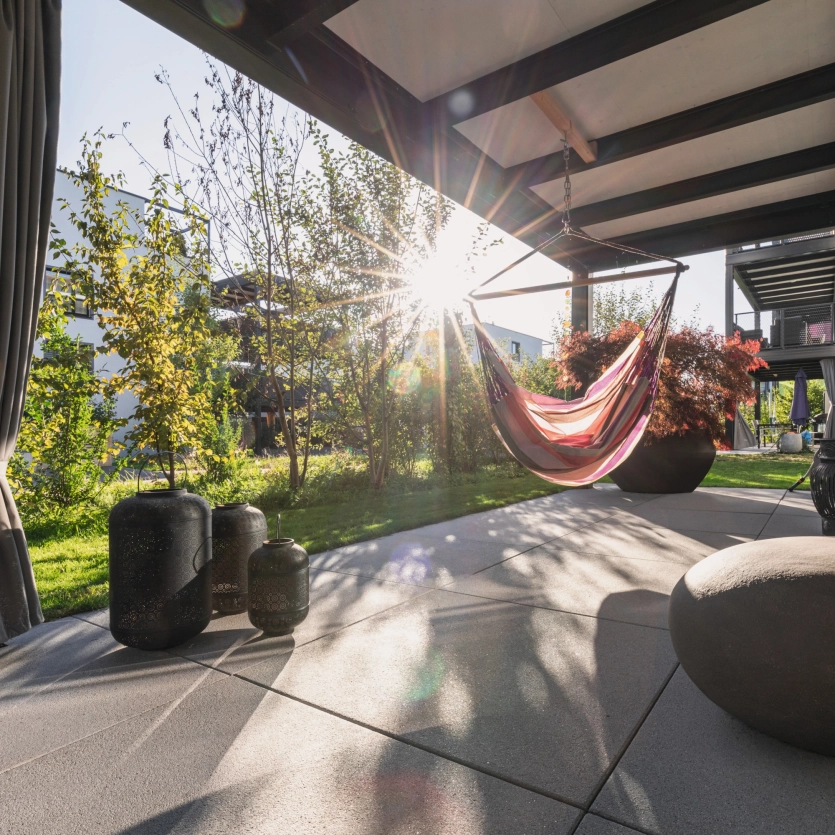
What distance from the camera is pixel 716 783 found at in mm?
1202

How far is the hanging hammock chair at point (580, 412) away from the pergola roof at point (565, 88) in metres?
0.67

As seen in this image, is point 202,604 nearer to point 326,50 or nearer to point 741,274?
point 326,50

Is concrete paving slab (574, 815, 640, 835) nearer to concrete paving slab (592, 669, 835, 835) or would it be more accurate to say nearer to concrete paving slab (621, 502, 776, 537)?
concrete paving slab (592, 669, 835, 835)

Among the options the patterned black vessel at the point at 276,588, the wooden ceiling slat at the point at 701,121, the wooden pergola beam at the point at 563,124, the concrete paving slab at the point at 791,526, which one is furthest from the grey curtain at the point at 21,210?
the concrete paving slab at the point at 791,526

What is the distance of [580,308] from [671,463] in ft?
5.92

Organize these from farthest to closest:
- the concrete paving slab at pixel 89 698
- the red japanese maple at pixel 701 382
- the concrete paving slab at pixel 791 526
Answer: the red japanese maple at pixel 701 382 < the concrete paving slab at pixel 791 526 < the concrete paving slab at pixel 89 698

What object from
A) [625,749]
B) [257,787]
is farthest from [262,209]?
[625,749]

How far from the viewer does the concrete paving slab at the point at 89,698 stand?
143 cm

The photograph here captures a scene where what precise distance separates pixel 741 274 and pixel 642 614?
12911mm

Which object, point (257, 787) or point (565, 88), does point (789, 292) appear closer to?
point (565, 88)

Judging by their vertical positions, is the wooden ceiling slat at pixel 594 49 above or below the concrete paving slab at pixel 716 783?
above

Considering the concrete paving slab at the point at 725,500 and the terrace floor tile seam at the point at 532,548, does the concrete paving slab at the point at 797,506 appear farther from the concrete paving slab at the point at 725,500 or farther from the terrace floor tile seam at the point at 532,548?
the terrace floor tile seam at the point at 532,548

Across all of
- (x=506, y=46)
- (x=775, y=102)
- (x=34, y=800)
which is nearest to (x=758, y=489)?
(x=775, y=102)

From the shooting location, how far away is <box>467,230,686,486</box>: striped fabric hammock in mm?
3131
